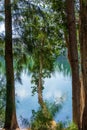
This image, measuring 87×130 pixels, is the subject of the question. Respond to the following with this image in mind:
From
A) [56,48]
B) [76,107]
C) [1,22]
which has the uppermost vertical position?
[1,22]

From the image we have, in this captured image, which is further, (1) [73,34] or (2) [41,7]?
(2) [41,7]

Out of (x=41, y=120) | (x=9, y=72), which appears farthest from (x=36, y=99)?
(x=41, y=120)

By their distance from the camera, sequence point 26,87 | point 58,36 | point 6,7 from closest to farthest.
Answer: point 6,7 < point 58,36 < point 26,87

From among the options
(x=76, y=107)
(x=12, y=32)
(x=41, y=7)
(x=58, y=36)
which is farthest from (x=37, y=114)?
(x=58, y=36)

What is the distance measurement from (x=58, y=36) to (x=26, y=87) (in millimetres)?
16287

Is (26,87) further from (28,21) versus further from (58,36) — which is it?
(28,21)

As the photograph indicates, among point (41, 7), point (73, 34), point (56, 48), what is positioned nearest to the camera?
point (73, 34)

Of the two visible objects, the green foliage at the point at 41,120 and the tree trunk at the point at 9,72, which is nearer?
the green foliage at the point at 41,120

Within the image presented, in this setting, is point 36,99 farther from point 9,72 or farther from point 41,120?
point 41,120

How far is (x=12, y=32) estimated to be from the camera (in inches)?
415

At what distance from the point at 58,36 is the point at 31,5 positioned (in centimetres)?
222

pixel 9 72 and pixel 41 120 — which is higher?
pixel 9 72

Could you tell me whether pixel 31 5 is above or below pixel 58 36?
above

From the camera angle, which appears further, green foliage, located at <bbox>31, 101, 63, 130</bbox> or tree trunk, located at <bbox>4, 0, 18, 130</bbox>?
tree trunk, located at <bbox>4, 0, 18, 130</bbox>
